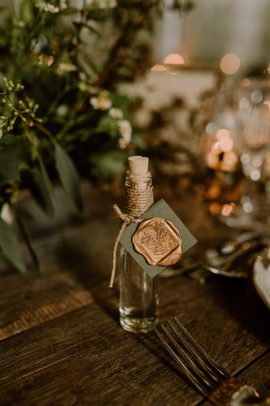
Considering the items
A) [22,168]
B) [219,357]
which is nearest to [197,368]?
[219,357]

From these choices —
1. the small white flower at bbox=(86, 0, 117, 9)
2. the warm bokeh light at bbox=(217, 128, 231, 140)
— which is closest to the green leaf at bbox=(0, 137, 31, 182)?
the small white flower at bbox=(86, 0, 117, 9)

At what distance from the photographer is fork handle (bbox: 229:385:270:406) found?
0.53 meters

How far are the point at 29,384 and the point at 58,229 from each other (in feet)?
1.85

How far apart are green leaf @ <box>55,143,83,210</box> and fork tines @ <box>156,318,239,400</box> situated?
291 mm

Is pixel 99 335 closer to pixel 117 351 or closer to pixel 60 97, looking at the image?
pixel 117 351

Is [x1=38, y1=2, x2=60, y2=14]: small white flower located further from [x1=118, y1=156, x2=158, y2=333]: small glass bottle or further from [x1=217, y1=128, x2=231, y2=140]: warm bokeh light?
[x1=217, y1=128, x2=231, y2=140]: warm bokeh light

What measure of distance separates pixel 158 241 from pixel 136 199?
0.21ft

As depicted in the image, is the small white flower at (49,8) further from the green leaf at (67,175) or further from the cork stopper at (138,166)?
the cork stopper at (138,166)

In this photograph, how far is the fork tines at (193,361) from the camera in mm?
567

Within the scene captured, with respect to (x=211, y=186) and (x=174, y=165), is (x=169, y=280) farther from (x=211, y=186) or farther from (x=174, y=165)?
(x=174, y=165)

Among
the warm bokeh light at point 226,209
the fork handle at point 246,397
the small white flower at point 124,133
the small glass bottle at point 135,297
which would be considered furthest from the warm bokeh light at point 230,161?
the fork handle at point 246,397

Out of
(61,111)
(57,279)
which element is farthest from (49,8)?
(57,279)

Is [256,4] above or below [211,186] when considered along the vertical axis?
above

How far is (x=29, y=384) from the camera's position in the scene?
58 cm
